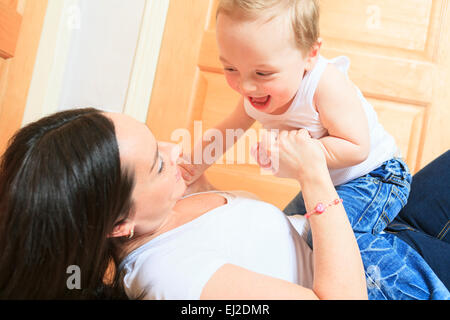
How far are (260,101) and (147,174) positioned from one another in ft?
1.22

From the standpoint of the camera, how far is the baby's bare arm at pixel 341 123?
0.96 meters

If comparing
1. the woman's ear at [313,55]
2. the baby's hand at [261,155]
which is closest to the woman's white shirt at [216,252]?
the baby's hand at [261,155]

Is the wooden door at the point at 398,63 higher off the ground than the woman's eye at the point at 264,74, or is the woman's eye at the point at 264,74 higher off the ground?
the wooden door at the point at 398,63

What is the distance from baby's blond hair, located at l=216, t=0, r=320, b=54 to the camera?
853 millimetres

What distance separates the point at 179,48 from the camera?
197cm

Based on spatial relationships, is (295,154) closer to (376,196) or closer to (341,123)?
(341,123)

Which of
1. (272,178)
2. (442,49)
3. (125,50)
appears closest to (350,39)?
(442,49)

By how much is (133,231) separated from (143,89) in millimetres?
1288

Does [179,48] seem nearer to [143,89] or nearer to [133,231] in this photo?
[143,89]

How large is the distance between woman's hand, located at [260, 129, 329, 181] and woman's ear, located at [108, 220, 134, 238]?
13.2 inches

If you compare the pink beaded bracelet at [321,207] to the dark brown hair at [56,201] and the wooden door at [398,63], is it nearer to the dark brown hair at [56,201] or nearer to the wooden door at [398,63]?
the dark brown hair at [56,201]

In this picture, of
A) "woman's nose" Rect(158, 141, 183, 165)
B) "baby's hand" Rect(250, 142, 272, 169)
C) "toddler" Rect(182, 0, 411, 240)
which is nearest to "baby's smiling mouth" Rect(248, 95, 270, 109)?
"toddler" Rect(182, 0, 411, 240)

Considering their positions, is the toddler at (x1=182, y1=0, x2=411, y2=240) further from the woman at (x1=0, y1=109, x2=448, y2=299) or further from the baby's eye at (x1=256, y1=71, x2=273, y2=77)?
the woman at (x1=0, y1=109, x2=448, y2=299)

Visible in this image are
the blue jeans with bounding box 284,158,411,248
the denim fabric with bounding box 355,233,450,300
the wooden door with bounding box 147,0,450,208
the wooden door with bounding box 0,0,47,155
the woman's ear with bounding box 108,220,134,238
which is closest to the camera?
the woman's ear with bounding box 108,220,134,238
